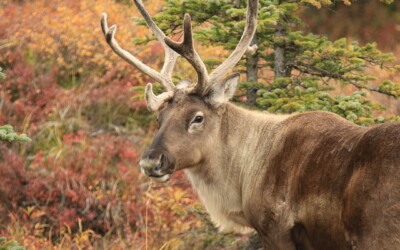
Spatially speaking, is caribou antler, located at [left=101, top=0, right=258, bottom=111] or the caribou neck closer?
caribou antler, located at [left=101, top=0, right=258, bottom=111]

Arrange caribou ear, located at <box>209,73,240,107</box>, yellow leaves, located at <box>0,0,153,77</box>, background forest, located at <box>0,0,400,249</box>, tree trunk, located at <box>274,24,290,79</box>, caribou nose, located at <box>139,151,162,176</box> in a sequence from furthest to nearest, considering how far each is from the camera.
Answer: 1. yellow leaves, located at <box>0,0,153,77</box>
2. tree trunk, located at <box>274,24,290,79</box>
3. background forest, located at <box>0,0,400,249</box>
4. caribou ear, located at <box>209,73,240,107</box>
5. caribou nose, located at <box>139,151,162,176</box>

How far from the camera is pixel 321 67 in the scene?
7836mm

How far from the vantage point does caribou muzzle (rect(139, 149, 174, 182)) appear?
6.05 meters

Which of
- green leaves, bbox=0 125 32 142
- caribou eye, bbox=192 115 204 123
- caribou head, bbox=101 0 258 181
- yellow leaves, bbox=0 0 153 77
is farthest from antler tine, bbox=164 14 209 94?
yellow leaves, bbox=0 0 153 77

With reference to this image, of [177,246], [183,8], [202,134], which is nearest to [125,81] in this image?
[177,246]

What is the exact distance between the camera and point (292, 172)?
18.8 ft

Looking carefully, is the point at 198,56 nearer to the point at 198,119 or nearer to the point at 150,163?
the point at 198,119

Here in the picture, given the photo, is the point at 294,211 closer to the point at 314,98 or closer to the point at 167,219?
the point at 314,98

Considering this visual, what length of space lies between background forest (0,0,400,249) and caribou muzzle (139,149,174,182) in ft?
3.25

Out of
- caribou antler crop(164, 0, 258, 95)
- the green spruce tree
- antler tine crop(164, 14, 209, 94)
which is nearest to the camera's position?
antler tine crop(164, 14, 209, 94)

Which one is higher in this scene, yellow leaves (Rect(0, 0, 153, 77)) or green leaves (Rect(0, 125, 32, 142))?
green leaves (Rect(0, 125, 32, 142))

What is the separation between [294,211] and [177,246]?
12.2 ft

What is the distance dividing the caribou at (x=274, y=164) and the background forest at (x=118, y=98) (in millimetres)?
789

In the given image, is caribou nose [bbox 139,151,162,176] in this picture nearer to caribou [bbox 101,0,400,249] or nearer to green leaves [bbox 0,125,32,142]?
caribou [bbox 101,0,400,249]
